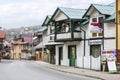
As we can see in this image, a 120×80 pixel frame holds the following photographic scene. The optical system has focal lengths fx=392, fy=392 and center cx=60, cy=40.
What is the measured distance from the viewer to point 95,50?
40375mm

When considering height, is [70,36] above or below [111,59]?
above

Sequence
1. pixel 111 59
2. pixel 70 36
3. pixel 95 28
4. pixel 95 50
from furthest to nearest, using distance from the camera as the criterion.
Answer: pixel 70 36 → pixel 95 50 → pixel 95 28 → pixel 111 59

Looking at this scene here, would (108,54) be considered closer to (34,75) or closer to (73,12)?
(34,75)

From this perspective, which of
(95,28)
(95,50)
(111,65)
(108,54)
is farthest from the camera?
(95,50)

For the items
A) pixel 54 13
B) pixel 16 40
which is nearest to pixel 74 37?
pixel 54 13

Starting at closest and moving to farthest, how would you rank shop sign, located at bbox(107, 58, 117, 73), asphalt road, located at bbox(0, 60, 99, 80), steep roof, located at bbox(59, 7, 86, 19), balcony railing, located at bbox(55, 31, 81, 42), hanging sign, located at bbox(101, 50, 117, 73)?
asphalt road, located at bbox(0, 60, 99, 80) → shop sign, located at bbox(107, 58, 117, 73) → hanging sign, located at bbox(101, 50, 117, 73) → balcony railing, located at bbox(55, 31, 81, 42) → steep roof, located at bbox(59, 7, 86, 19)

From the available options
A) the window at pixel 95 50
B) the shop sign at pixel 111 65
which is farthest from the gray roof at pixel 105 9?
the shop sign at pixel 111 65

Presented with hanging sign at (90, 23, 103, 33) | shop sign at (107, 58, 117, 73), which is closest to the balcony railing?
hanging sign at (90, 23, 103, 33)

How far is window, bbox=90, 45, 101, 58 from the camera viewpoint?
3956cm

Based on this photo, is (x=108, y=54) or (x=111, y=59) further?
(x=108, y=54)

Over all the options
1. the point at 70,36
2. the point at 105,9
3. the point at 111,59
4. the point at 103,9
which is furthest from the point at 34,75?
the point at 70,36

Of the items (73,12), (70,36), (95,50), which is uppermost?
(73,12)

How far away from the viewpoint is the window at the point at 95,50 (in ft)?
130

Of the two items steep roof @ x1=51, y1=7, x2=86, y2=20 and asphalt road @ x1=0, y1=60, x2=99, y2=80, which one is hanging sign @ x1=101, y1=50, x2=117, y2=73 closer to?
asphalt road @ x1=0, y1=60, x2=99, y2=80
